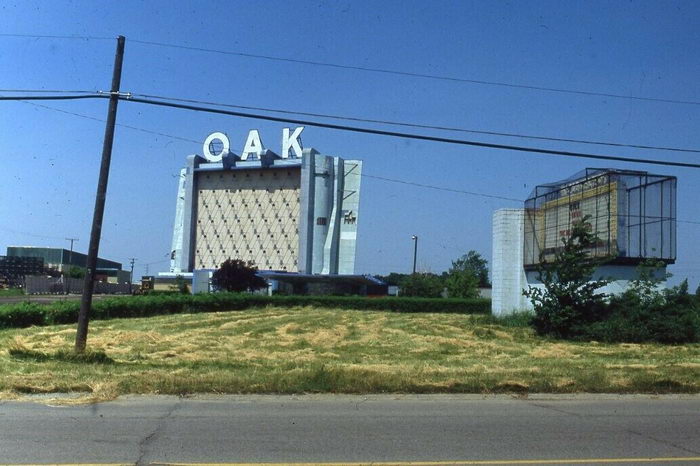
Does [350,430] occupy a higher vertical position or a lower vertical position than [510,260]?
lower

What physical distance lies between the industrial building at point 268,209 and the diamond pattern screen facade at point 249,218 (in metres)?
0.13

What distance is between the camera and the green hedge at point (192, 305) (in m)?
31.6

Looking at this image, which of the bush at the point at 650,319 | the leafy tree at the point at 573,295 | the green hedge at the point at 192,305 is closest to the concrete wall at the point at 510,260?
the leafy tree at the point at 573,295

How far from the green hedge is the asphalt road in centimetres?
2337

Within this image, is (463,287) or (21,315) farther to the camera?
(463,287)

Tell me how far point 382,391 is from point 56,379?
594 cm

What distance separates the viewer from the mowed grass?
40.0 ft

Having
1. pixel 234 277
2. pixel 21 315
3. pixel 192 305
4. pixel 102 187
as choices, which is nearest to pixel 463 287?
pixel 234 277

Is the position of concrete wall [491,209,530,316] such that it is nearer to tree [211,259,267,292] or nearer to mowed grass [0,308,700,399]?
mowed grass [0,308,700,399]

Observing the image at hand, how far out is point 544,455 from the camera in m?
7.60

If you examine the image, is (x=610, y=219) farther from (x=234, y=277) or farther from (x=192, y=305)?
(x=234, y=277)

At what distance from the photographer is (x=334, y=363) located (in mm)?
16641

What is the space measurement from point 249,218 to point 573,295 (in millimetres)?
67799

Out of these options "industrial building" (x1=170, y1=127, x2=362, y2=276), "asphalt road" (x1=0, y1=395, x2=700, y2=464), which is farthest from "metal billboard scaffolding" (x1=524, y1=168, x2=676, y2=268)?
"industrial building" (x1=170, y1=127, x2=362, y2=276)
